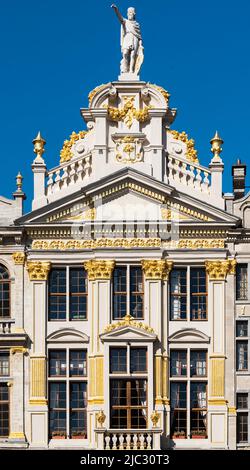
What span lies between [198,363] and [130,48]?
34.4 feet

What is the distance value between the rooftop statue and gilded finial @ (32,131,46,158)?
3443 millimetres

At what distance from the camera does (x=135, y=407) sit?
6625cm

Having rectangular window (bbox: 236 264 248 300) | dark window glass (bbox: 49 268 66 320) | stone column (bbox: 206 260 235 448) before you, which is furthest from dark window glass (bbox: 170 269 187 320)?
dark window glass (bbox: 49 268 66 320)

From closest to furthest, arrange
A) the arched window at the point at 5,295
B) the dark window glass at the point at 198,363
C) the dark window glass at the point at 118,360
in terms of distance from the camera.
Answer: the dark window glass at the point at 118,360 < the dark window glass at the point at 198,363 < the arched window at the point at 5,295

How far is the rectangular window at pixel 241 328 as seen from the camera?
67188 millimetres

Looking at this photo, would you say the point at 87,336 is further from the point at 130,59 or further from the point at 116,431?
the point at 130,59

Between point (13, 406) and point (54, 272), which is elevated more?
point (54, 272)

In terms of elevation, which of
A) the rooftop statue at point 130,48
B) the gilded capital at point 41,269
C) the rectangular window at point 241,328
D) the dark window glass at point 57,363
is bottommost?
the dark window glass at point 57,363

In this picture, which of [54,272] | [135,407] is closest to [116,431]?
[135,407]

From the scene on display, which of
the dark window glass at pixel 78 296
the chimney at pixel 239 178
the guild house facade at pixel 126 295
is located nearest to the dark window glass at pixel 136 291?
the guild house facade at pixel 126 295

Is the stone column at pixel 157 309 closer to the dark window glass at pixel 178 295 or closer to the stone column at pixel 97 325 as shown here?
the dark window glass at pixel 178 295

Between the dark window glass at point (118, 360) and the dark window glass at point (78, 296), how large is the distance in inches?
59.9
